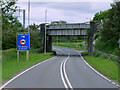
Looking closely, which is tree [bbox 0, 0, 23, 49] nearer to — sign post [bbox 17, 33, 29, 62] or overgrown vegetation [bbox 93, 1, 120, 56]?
sign post [bbox 17, 33, 29, 62]

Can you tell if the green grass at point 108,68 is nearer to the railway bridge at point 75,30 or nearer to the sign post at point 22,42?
the sign post at point 22,42

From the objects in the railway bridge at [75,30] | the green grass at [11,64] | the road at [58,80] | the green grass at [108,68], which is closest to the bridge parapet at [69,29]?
the railway bridge at [75,30]

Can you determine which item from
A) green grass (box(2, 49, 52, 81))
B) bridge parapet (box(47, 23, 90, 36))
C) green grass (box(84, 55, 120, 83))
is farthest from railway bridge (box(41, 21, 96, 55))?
green grass (box(84, 55, 120, 83))

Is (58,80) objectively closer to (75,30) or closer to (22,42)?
(22,42)

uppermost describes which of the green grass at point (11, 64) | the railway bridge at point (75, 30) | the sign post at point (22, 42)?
the railway bridge at point (75, 30)

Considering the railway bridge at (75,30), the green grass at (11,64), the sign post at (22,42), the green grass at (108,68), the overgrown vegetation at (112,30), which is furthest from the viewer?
the railway bridge at (75,30)

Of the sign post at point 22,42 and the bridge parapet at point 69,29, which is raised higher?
the bridge parapet at point 69,29

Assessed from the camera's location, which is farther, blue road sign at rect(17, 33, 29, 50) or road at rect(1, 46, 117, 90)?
blue road sign at rect(17, 33, 29, 50)

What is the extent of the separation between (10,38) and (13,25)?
5.74m

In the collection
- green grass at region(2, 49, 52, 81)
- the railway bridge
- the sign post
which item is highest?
the railway bridge

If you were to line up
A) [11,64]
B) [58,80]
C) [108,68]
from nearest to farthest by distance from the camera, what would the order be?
[58,80] < [108,68] < [11,64]

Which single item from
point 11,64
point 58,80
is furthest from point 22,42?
point 58,80

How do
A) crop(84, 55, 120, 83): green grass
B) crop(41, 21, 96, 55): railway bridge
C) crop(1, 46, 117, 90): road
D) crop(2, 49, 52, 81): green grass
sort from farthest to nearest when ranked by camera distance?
crop(41, 21, 96, 55): railway bridge → crop(2, 49, 52, 81): green grass → crop(84, 55, 120, 83): green grass → crop(1, 46, 117, 90): road

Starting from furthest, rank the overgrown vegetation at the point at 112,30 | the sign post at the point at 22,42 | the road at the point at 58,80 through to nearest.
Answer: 1. the overgrown vegetation at the point at 112,30
2. the sign post at the point at 22,42
3. the road at the point at 58,80
